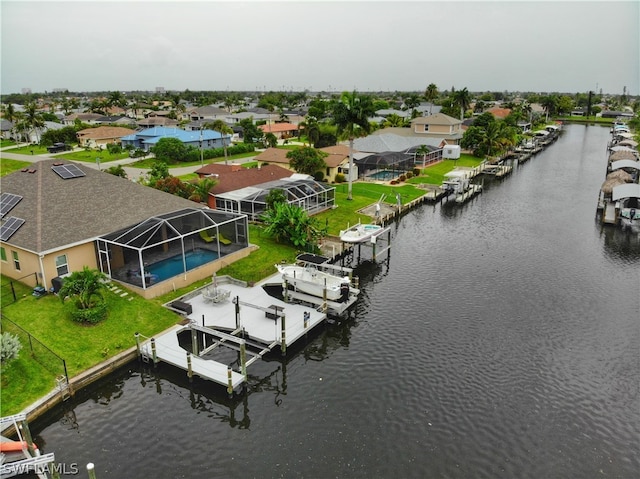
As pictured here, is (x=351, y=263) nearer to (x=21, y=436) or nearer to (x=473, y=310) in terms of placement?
(x=473, y=310)

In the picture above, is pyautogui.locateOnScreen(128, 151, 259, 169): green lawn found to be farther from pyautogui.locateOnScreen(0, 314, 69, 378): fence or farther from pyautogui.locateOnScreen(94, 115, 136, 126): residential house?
pyautogui.locateOnScreen(94, 115, 136, 126): residential house

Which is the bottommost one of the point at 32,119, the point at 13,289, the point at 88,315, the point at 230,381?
the point at 230,381

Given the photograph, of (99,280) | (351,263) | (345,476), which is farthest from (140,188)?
(345,476)

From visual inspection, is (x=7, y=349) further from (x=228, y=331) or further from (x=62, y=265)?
(x=228, y=331)

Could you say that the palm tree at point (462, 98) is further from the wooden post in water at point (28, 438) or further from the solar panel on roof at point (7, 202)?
the wooden post in water at point (28, 438)

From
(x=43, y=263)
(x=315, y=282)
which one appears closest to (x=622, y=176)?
(x=315, y=282)

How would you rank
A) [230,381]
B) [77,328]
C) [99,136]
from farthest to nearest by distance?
[99,136] → [77,328] → [230,381]
